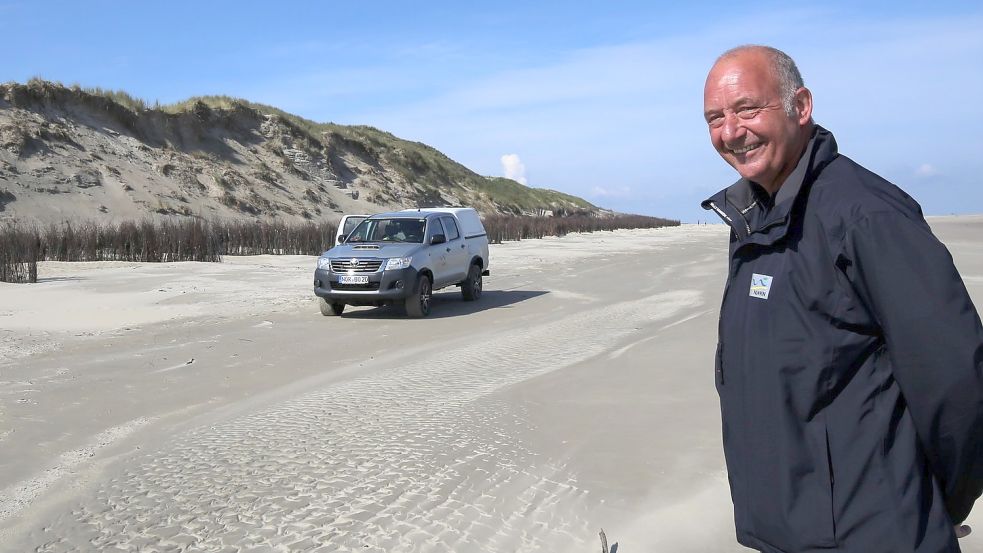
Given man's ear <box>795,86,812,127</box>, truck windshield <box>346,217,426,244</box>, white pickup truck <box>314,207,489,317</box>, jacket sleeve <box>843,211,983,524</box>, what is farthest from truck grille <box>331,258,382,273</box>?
jacket sleeve <box>843,211,983,524</box>

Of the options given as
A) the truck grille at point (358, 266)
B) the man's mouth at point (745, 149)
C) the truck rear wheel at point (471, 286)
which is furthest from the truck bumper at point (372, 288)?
the man's mouth at point (745, 149)

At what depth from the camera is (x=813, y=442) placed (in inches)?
→ 86.0

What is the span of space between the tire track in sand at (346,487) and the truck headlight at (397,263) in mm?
6152

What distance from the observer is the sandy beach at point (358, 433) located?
186 inches

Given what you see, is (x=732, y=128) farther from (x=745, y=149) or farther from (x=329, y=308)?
(x=329, y=308)

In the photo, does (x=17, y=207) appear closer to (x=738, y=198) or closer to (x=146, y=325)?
(x=146, y=325)

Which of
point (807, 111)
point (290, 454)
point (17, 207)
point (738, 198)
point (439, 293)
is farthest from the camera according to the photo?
point (17, 207)

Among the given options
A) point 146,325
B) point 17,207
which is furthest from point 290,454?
point 17,207

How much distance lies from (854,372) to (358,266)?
12.5m

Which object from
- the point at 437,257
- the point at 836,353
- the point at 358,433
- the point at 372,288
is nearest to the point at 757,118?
the point at 836,353

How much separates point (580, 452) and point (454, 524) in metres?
1.66

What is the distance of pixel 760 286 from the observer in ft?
7.46

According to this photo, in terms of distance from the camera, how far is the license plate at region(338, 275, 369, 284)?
14109 millimetres

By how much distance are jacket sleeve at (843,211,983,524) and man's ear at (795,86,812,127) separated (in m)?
0.45
